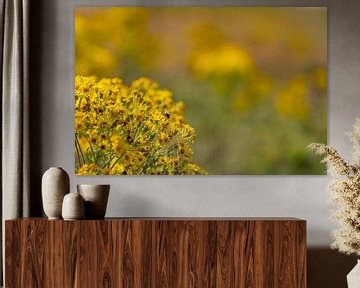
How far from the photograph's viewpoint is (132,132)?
4.35m

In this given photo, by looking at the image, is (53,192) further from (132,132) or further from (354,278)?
(354,278)

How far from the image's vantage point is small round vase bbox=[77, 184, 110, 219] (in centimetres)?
395

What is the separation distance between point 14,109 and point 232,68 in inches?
54.3

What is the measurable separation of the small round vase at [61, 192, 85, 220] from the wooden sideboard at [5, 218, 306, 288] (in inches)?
1.4

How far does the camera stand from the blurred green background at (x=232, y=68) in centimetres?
435

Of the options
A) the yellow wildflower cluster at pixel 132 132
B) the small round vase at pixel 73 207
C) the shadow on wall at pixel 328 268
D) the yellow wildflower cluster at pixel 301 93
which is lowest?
the shadow on wall at pixel 328 268

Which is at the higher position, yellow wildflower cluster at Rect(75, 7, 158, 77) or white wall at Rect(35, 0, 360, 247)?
yellow wildflower cluster at Rect(75, 7, 158, 77)

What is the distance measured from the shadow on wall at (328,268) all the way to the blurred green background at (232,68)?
53 cm

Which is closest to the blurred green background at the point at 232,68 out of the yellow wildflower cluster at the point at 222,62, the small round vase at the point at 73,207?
the yellow wildflower cluster at the point at 222,62

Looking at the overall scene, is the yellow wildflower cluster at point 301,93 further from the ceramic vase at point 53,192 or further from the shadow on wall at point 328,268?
the ceramic vase at point 53,192

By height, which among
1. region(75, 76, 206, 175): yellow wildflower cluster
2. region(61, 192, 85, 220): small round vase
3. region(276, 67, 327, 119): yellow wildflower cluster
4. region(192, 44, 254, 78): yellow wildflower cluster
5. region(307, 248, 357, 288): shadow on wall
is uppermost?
region(192, 44, 254, 78): yellow wildflower cluster

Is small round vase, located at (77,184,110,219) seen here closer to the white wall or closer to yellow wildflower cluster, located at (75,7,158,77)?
the white wall

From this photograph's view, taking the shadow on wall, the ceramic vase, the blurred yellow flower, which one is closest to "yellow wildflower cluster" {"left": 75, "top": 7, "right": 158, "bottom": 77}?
the ceramic vase

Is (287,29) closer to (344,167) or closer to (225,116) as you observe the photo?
(225,116)
